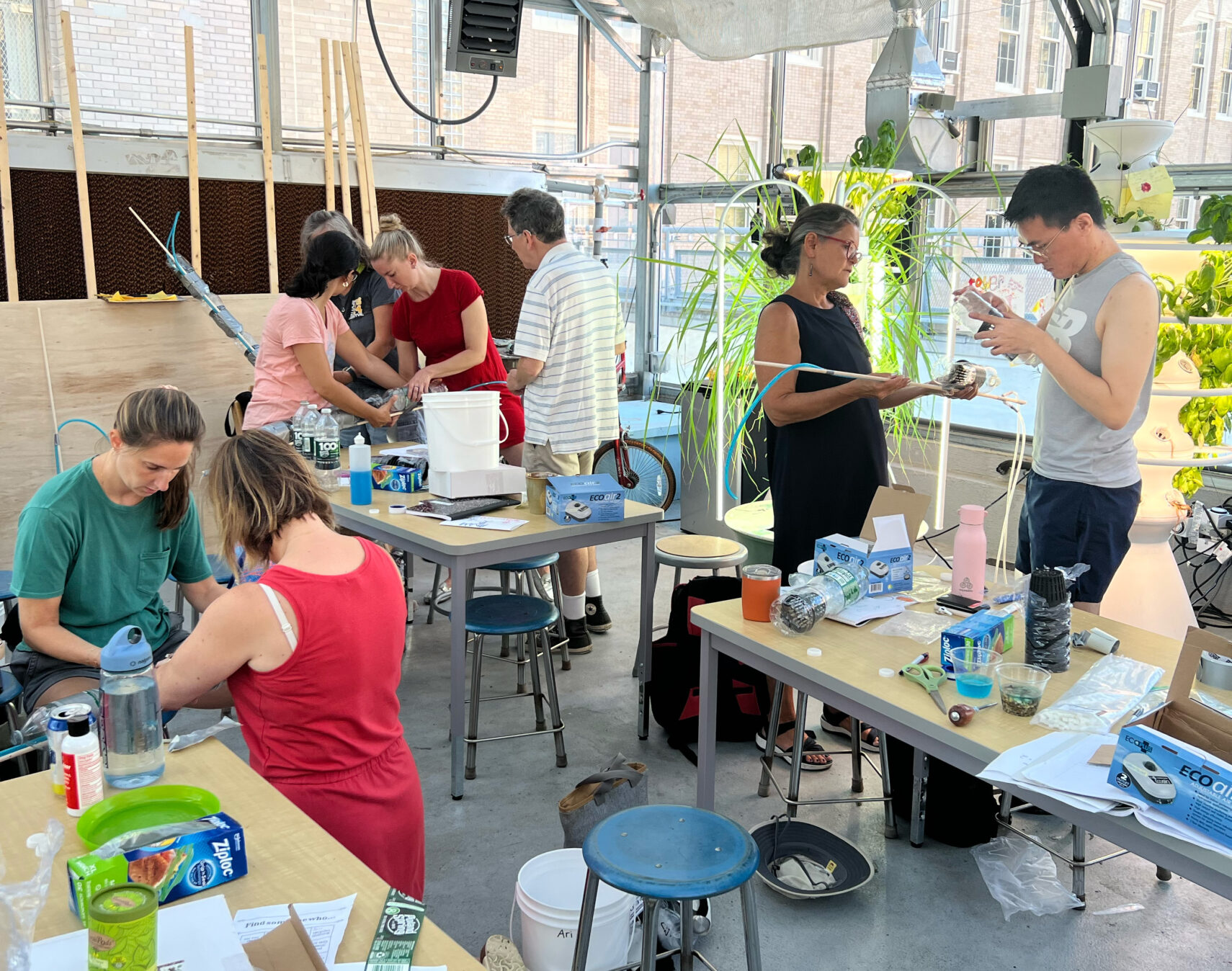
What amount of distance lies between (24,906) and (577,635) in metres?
3.06

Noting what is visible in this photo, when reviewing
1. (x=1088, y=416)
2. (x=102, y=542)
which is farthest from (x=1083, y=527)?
(x=102, y=542)

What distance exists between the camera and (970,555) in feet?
7.80

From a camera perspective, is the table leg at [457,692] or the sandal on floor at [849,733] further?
the sandal on floor at [849,733]

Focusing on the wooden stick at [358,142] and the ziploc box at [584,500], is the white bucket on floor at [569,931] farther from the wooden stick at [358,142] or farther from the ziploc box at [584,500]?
the wooden stick at [358,142]

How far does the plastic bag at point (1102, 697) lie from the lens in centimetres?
182

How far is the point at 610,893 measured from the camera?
206 cm

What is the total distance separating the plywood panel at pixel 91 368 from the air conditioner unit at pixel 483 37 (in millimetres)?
1815

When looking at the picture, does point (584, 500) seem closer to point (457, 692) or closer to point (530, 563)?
point (530, 563)

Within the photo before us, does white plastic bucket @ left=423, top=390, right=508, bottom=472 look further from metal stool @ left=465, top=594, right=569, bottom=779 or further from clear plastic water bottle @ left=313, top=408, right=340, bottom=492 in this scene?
clear plastic water bottle @ left=313, top=408, right=340, bottom=492

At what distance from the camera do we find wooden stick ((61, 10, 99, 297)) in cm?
486

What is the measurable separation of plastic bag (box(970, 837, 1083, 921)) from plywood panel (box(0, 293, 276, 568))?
4448 millimetres

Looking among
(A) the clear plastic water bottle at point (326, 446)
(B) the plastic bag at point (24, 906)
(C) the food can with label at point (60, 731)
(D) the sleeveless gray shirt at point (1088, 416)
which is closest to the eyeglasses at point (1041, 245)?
(D) the sleeveless gray shirt at point (1088, 416)

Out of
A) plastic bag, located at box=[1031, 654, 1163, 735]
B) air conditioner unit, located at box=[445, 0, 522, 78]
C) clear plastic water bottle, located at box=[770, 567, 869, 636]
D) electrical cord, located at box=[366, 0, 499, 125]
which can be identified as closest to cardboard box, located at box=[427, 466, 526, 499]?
clear plastic water bottle, located at box=[770, 567, 869, 636]

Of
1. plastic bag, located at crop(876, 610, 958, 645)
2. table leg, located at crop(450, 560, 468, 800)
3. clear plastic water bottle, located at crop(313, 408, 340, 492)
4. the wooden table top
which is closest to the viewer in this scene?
the wooden table top
